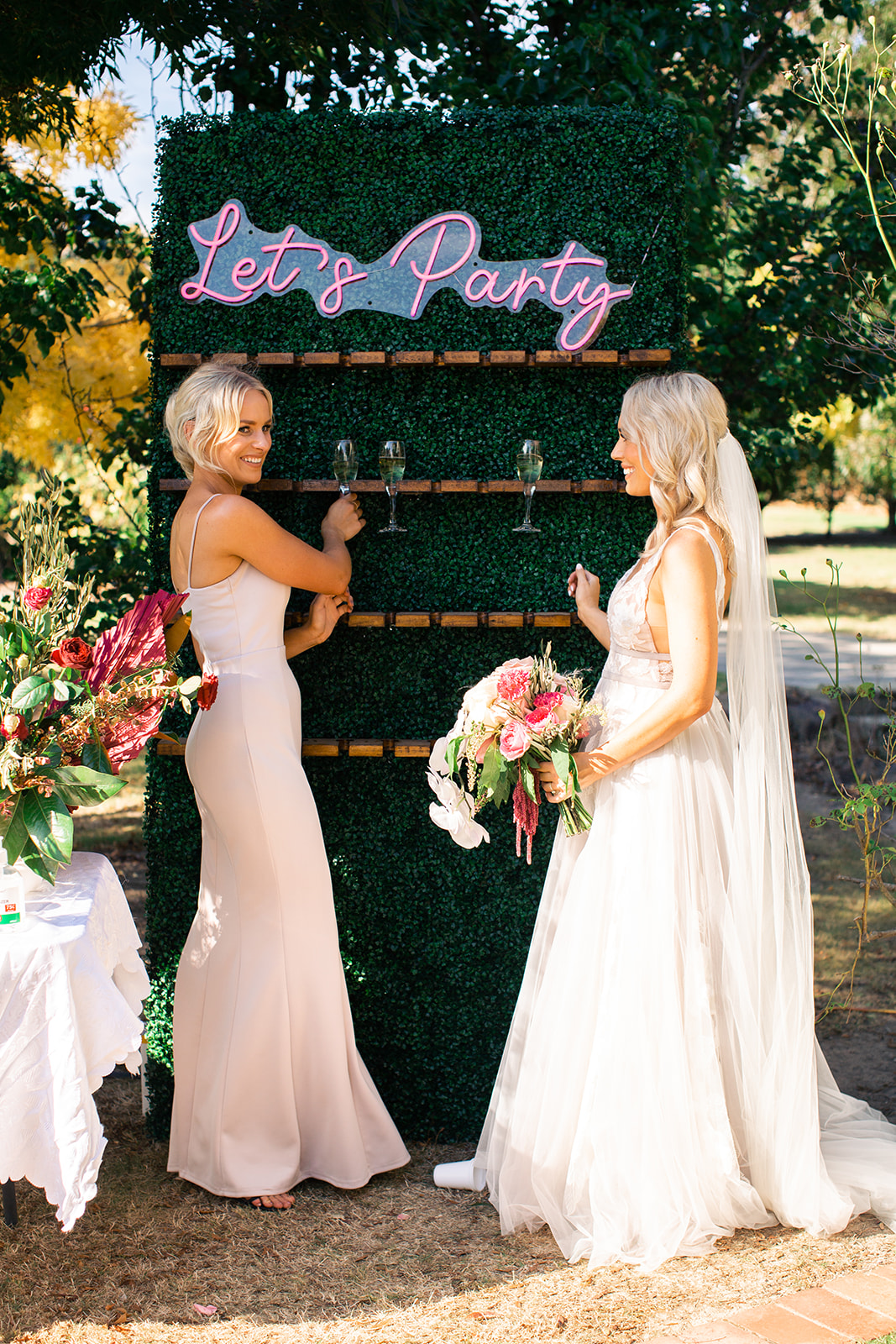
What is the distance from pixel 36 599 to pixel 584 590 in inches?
63.4

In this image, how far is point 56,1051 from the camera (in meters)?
2.40

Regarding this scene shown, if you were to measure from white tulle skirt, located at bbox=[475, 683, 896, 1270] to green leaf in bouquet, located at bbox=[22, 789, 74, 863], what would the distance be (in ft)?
A: 4.49

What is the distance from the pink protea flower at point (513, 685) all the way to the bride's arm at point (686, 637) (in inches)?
8.5

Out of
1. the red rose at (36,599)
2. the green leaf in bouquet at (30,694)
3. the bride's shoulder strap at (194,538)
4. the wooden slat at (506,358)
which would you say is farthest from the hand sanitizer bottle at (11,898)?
the wooden slat at (506,358)

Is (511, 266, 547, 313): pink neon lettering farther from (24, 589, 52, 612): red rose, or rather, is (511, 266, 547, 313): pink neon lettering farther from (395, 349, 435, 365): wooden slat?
(24, 589, 52, 612): red rose

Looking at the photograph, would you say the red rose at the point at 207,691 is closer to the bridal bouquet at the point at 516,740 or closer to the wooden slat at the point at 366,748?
the bridal bouquet at the point at 516,740

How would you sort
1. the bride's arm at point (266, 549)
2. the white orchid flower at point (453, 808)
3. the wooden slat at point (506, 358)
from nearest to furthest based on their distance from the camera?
the white orchid flower at point (453, 808), the bride's arm at point (266, 549), the wooden slat at point (506, 358)

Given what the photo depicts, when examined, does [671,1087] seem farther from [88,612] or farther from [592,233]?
[88,612]

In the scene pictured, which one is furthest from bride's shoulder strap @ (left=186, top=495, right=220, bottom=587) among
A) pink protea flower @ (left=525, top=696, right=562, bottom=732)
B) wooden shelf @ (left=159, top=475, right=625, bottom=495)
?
pink protea flower @ (left=525, top=696, right=562, bottom=732)

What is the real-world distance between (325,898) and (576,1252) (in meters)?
1.16

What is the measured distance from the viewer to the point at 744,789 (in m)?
3.13

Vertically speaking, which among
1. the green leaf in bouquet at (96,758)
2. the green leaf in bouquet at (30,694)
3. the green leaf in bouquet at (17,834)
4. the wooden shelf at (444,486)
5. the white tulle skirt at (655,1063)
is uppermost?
the wooden shelf at (444,486)

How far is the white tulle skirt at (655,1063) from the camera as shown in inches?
117

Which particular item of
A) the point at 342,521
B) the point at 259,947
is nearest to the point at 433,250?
the point at 342,521
